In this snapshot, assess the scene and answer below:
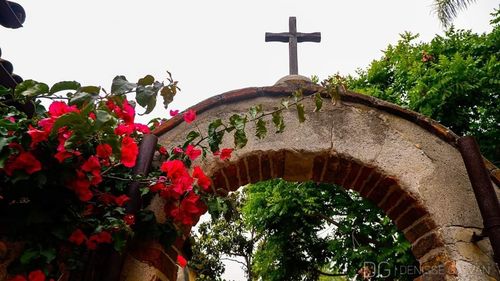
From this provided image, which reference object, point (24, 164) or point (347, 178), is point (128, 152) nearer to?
point (24, 164)

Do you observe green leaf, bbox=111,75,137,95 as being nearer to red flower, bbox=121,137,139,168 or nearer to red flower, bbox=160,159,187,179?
red flower, bbox=121,137,139,168

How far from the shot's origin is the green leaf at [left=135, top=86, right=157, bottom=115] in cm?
151

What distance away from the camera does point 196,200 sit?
5.88 feet

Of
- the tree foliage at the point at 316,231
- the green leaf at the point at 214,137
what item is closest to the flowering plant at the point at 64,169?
the green leaf at the point at 214,137

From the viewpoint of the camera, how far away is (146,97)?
152cm

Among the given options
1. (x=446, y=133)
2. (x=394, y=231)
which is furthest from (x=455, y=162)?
(x=394, y=231)

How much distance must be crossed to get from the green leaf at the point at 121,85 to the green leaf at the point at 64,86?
0.39 feet

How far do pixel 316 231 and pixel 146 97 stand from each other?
16.9ft

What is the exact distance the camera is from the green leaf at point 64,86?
4.74 ft

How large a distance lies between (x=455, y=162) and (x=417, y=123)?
0.32 m

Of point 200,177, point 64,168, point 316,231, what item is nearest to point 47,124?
point 64,168

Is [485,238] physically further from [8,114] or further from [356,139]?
[8,114]

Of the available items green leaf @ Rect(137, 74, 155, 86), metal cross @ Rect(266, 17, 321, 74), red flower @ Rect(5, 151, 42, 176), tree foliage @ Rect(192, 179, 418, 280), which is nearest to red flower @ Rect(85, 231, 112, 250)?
red flower @ Rect(5, 151, 42, 176)

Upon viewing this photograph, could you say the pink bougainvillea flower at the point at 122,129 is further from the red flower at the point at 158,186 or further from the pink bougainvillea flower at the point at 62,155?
the red flower at the point at 158,186
